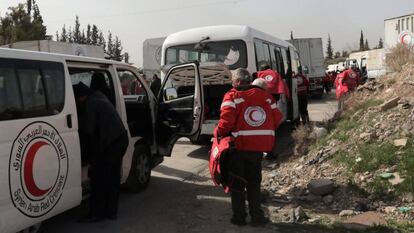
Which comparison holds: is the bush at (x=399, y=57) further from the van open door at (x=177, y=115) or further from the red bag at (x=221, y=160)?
the red bag at (x=221, y=160)

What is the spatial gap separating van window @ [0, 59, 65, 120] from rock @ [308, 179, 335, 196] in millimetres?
3459

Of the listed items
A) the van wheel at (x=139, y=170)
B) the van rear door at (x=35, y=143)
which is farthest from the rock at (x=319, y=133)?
the van rear door at (x=35, y=143)

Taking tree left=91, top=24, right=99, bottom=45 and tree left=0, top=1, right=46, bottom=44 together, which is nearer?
tree left=0, top=1, right=46, bottom=44

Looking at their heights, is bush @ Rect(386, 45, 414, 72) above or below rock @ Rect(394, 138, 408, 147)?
above

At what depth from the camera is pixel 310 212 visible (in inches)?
241

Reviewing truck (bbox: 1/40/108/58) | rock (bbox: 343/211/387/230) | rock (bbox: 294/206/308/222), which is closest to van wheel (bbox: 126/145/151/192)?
rock (bbox: 294/206/308/222)

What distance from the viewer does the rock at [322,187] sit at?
6570mm

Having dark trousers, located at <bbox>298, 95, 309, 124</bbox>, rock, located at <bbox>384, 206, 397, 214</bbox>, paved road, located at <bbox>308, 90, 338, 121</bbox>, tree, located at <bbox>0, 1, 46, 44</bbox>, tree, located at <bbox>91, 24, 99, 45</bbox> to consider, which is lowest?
rock, located at <bbox>384, 206, 397, 214</bbox>

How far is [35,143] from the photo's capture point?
469 cm

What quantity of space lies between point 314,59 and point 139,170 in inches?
929

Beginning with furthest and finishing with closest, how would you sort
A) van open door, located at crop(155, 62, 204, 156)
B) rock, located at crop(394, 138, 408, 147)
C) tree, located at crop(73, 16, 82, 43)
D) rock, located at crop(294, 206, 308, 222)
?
tree, located at crop(73, 16, 82, 43), van open door, located at crop(155, 62, 204, 156), rock, located at crop(394, 138, 408, 147), rock, located at crop(294, 206, 308, 222)

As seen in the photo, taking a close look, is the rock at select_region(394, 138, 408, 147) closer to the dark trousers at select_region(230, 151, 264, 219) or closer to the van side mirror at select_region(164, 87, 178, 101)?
the dark trousers at select_region(230, 151, 264, 219)

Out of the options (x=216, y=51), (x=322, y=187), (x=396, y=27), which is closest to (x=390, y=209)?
(x=322, y=187)

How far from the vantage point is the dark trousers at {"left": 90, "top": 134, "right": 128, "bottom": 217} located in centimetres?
581
